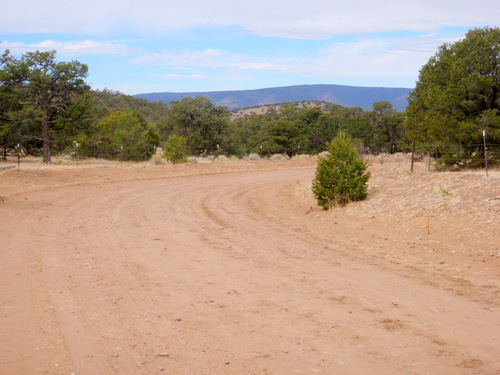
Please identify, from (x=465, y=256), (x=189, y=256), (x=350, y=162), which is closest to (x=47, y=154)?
(x=350, y=162)

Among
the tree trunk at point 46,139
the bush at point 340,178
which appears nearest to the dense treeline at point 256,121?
the tree trunk at point 46,139

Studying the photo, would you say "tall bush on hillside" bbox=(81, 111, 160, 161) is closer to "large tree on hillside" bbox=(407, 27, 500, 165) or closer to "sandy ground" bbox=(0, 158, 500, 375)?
"sandy ground" bbox=(0, 158, 500, 375)

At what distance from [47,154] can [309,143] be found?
1074 inches

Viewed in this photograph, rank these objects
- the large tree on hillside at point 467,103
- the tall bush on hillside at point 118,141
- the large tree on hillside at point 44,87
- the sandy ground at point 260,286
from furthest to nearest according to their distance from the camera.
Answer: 1. the tall bush on hillside at point 118,141
2. the large tree on hillside at point 44,87
3. the large tree on hillside at point 467,103
4. the sandy ground at point 260,286

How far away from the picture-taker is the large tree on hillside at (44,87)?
34625 mm

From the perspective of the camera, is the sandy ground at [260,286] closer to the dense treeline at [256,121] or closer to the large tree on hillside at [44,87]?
the dense treeline at [256,121]

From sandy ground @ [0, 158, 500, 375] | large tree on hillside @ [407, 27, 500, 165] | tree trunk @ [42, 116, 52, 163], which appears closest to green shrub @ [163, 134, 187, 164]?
tree trunk @ [42, 116, 52, 163]

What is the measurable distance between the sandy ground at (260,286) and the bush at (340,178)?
2.03 ft

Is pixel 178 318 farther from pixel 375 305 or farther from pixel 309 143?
pixel 309 143

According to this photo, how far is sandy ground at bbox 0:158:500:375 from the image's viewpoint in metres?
5.32

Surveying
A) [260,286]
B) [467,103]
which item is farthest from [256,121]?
[260,286]

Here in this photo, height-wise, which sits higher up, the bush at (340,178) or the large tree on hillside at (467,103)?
the large tree on hillside at (467,103)

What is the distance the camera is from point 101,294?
24.4 feet

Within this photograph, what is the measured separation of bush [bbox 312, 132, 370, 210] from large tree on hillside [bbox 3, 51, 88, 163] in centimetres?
2459
